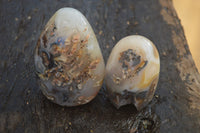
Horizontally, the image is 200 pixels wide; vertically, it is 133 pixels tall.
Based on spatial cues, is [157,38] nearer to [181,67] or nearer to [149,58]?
[181,67]

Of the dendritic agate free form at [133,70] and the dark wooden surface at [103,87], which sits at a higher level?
the dendritic agate free form at [133,70]

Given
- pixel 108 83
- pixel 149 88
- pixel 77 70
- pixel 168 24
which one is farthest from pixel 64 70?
pixel 168 24

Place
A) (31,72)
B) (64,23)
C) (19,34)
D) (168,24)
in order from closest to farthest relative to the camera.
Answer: (64,23)
(31,72)
(19,34)
(168,24)

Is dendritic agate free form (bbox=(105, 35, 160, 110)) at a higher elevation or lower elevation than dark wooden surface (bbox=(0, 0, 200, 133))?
higher
